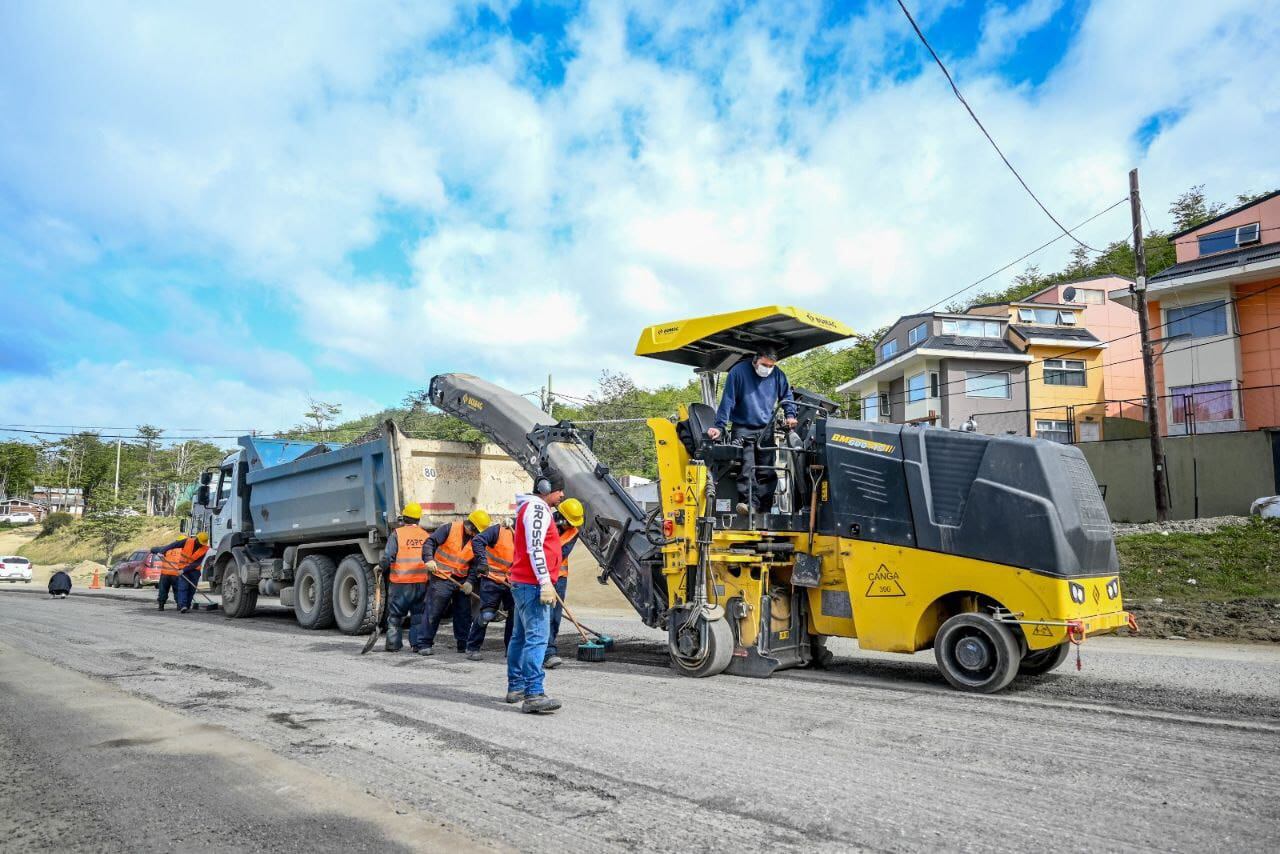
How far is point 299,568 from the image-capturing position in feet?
39.5

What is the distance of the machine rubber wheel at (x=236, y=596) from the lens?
1348 centimetres

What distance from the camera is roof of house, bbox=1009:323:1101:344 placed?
3162cm

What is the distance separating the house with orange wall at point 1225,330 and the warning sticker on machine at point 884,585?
1951 centimetres

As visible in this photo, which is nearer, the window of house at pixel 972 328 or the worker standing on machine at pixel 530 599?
the worker standing on machine at pixel 530 599

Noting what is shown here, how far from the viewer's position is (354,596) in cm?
1114

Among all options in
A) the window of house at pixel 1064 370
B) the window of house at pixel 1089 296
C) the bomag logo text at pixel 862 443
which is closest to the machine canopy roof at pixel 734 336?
the bomag logo text at pixel 862 443

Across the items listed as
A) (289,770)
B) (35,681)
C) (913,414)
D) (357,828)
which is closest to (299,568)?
(35,681)

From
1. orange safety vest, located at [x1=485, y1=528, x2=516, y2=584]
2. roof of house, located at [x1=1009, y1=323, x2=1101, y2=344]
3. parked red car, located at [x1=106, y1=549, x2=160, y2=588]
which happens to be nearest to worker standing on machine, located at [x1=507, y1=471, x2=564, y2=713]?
orange safety vest, located at [x1=485, y1=528, x2=516, y2=584]

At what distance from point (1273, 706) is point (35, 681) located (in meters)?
9.52

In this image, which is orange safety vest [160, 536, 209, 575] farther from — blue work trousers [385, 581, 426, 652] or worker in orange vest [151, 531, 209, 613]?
blue work trousers [385, 581, 426, 652]

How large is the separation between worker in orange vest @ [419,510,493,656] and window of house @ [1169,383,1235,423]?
67.0ft

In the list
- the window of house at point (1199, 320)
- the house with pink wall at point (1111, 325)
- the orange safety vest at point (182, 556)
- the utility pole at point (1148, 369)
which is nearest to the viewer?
the orange safety vest at point (182, 556)

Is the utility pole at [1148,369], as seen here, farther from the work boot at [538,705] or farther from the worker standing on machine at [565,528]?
the work boot at [538,705]

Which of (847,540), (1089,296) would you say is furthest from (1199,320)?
(847,540)
